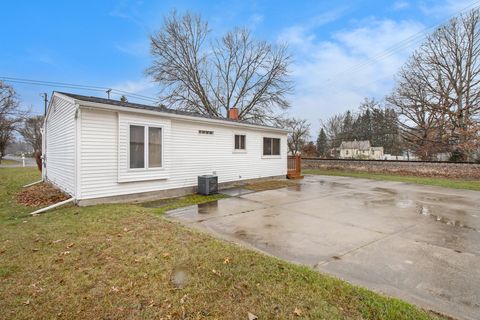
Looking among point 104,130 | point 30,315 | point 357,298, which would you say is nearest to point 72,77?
point 104,130

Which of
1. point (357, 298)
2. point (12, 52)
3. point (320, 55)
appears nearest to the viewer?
point (357, 298)

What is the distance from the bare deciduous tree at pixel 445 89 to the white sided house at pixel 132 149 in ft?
58.1

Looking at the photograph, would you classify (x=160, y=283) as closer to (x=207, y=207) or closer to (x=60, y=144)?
(x=207, y=207)

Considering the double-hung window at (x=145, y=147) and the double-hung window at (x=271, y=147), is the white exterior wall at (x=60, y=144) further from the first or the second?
the double-hung window at (x=271, y=147)

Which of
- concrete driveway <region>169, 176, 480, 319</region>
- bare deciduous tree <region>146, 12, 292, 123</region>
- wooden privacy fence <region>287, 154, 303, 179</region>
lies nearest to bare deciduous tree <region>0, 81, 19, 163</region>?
bare deciduous tree <region>146, 12, 292, 123</region>

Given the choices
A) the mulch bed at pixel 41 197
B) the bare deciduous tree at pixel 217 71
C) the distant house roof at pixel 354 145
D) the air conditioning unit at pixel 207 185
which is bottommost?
the mulch bed at pixel 41 197

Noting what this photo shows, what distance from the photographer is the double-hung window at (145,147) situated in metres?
7.45

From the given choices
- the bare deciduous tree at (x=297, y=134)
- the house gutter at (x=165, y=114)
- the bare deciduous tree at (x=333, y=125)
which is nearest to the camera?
the house gutter at (x=165, y=114)

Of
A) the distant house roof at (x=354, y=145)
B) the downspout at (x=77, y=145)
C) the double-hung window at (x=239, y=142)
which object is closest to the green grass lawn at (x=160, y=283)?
the downspout at (x=77, y=145)

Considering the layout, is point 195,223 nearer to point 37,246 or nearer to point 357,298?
point 37,246

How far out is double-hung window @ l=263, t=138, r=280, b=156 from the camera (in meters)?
12.6

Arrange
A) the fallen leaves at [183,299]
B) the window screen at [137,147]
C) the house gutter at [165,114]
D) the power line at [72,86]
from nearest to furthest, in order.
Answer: the fallen leaves at [183,299] → the house gutter at [165,114] → the window screen at [137,147] → the power line at [72,86]

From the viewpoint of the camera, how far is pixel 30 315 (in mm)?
2203

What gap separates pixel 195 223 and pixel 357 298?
3615 mm
